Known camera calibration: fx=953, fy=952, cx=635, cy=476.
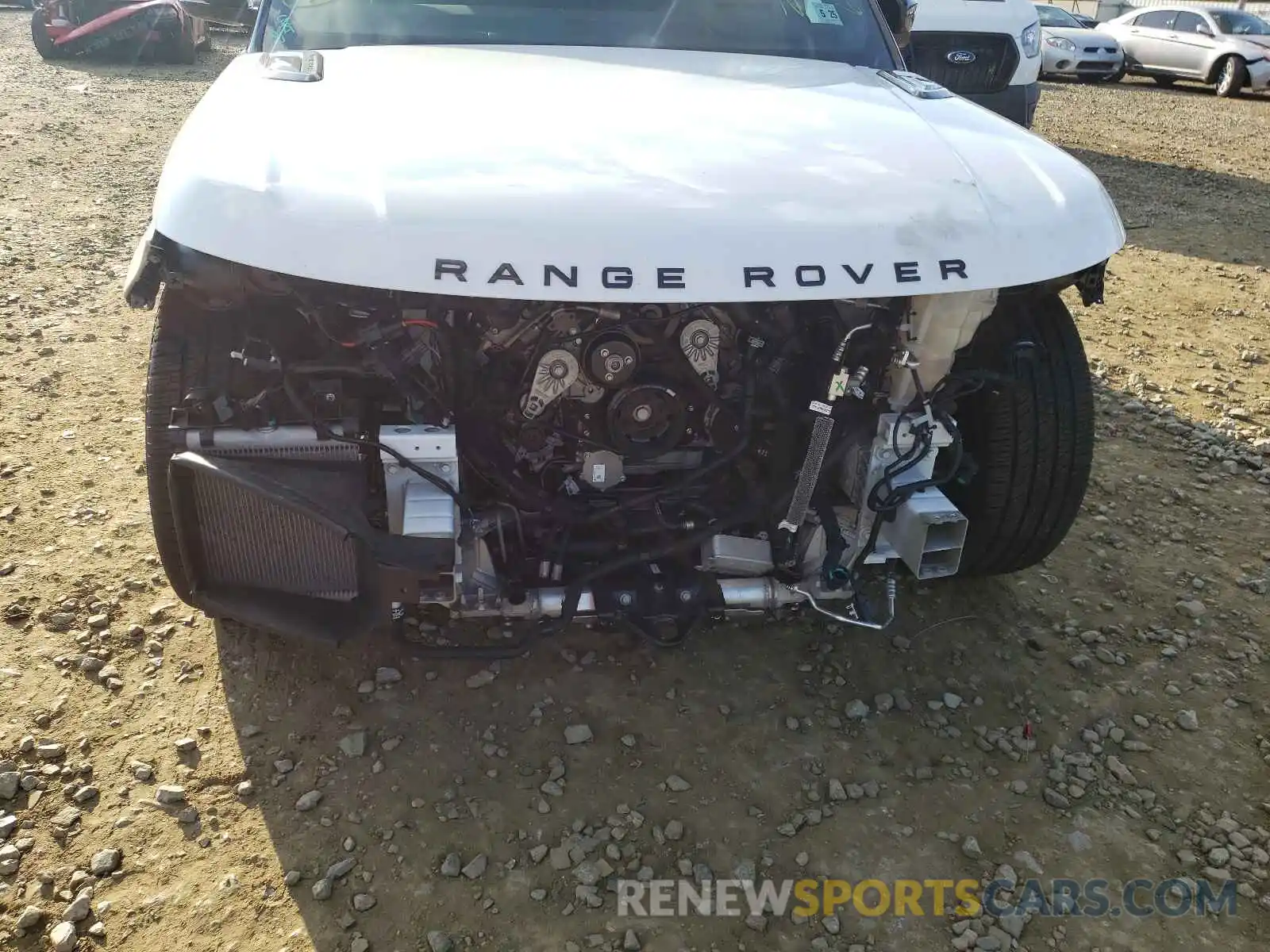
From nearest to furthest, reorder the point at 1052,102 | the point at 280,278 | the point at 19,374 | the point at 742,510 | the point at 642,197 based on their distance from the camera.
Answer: the point at 642,197, the point at 280,278, the point at 742,510, the point at 19,374, the point at 1052,102

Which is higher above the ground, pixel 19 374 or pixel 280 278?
pixel 280 278

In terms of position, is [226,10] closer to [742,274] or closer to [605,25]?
[605,25]

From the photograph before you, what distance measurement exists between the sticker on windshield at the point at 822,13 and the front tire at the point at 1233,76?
15967 mm

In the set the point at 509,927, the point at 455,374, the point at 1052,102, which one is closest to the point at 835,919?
the point at 509,927

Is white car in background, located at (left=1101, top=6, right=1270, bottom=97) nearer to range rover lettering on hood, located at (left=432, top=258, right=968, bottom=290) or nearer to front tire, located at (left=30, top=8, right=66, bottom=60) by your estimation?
front tire, located at (left=30, top=8, right=66, bottom=60)

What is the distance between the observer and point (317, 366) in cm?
225

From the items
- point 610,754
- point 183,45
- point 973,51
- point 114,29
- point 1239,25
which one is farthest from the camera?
point 1239,25

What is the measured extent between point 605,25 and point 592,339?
1.37 metres

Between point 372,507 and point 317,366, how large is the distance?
368 mm

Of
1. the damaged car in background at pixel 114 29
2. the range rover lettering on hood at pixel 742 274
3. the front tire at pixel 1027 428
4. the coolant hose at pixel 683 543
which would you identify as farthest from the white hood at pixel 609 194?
the damaged car in background at pixel 114 29

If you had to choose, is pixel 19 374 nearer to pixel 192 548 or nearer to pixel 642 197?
pixel 192 548

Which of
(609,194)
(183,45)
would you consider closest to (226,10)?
(609,194)

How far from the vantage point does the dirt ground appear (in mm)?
2105

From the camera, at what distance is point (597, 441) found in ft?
8.34
